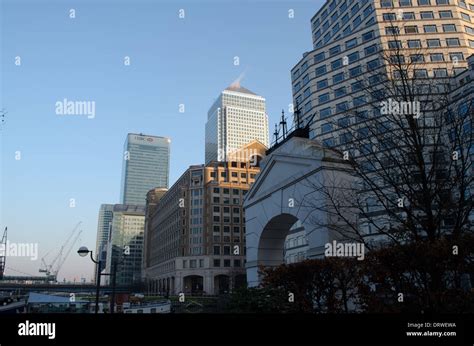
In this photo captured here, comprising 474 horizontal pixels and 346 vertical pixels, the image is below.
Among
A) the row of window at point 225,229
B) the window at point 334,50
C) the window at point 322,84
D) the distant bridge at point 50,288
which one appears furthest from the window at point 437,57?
the distant bridge at point 50,288

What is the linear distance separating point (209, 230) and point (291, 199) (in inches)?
3968

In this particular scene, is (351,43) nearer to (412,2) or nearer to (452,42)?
(412,2)

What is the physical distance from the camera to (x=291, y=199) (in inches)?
519

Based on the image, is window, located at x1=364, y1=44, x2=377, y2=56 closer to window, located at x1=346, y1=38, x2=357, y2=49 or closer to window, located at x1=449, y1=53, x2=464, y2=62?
window, located at x1=346, y1=38, x2=357, y2=49

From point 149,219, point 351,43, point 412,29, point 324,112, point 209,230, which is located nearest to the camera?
point 412,29

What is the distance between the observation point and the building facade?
109188 mm

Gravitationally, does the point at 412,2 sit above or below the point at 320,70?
above

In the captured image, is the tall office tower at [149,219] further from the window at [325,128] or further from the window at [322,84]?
the window at [325,128]

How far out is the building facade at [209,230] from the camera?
10919 cm

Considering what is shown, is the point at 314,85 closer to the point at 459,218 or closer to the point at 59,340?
the point at 459,218

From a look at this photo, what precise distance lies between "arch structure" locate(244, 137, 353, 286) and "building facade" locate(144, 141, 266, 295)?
90.4 metres

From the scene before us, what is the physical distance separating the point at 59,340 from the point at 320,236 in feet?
25.3

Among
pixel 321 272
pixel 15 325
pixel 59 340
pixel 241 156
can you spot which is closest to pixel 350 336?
pixel 321 272

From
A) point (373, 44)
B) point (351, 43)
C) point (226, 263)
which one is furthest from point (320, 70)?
point (226, 263)
